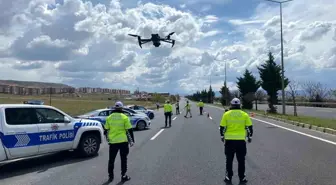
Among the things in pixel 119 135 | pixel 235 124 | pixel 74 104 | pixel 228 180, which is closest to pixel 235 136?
pixel 235 124

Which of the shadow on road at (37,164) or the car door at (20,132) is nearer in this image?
the car door at (20,132)

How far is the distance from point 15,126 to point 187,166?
426 cm

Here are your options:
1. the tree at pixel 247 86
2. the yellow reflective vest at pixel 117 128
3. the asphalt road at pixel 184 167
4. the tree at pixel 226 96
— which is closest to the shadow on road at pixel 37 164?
the asphalt road at pixel 184 167

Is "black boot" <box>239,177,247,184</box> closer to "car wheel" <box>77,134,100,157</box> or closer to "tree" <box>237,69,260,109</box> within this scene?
"car wheel" <box>77,134,100,157</box>

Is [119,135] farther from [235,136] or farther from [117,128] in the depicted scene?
[235,136]

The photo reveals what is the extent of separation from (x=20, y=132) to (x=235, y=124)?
203 inches

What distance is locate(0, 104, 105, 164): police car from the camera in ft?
29.5

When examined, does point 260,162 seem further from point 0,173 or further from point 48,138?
point 0,173

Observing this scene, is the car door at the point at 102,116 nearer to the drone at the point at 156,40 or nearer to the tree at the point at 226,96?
the drone at the point at 156,40

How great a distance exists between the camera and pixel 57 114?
10.5 metres

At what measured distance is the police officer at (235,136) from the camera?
7688 mm

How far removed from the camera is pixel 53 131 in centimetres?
1010

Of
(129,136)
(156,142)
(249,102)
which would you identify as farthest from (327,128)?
(249,102)

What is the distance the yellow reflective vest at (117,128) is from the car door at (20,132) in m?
2.38
